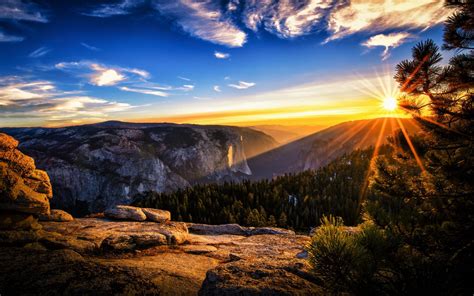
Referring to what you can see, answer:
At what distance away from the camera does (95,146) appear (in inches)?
7534

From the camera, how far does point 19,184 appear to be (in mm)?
12562

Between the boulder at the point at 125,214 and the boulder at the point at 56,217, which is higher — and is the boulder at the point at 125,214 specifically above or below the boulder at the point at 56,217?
below

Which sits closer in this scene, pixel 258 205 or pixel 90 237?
pixel 90 237

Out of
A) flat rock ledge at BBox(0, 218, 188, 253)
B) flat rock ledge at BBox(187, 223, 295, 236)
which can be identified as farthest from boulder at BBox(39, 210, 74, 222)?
flat rock ledge at BBox(187, 223, 295, 236)

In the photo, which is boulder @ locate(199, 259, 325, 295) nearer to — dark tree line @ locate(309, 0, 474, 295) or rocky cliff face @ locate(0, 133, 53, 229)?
dark tree line @ locate(309, 0, 474, 295)

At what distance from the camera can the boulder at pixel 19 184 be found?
38.6 feet

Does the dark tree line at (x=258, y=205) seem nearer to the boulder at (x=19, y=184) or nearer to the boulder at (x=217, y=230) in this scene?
the boulder at (x=217, y=230)

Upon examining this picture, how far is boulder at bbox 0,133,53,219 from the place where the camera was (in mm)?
11773

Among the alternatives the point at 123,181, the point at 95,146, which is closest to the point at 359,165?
the point at 123,181

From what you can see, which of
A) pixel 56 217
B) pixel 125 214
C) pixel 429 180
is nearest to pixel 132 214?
pixel 125 214

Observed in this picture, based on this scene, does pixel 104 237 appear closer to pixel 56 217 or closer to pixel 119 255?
pixel 119 255

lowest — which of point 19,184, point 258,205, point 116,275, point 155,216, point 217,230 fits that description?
point 258,205

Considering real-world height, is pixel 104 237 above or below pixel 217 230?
above

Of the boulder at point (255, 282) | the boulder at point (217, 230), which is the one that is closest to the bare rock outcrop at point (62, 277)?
the boulder at point (255, 282)
